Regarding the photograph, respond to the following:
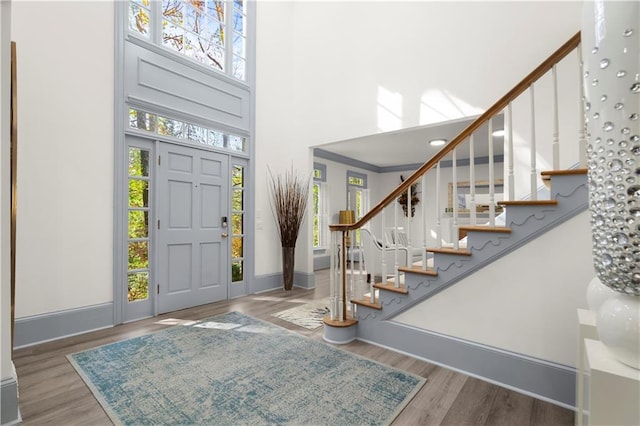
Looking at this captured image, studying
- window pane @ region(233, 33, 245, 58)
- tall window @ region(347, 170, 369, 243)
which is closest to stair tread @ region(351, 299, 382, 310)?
window pane @ region(233, 33, 245, 58)

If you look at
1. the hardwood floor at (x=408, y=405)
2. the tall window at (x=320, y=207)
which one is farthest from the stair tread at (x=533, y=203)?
the tall window at (x=320, y=207)

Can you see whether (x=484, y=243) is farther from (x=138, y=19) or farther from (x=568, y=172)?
(x=138, y=19)

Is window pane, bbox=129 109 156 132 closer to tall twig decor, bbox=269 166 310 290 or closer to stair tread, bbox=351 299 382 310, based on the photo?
tall twig decor, bbox=269 166 310 290

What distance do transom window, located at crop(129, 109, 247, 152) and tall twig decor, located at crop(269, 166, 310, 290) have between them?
755 millimetres

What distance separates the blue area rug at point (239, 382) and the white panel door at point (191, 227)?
921 mm

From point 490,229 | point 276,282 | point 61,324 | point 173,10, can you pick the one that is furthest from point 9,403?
point 173,10

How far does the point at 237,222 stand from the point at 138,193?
52.9 inches

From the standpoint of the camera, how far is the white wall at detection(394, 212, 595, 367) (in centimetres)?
189

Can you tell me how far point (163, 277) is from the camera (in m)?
3.63

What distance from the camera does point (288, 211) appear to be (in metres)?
4.80

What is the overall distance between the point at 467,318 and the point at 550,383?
0.57 metres

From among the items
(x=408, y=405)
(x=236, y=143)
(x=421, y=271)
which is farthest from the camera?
(x=236, y=143)

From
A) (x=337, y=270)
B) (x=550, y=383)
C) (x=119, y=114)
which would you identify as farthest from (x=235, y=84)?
(x=550, y=383)

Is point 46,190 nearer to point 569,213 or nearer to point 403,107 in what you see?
point 403,107
